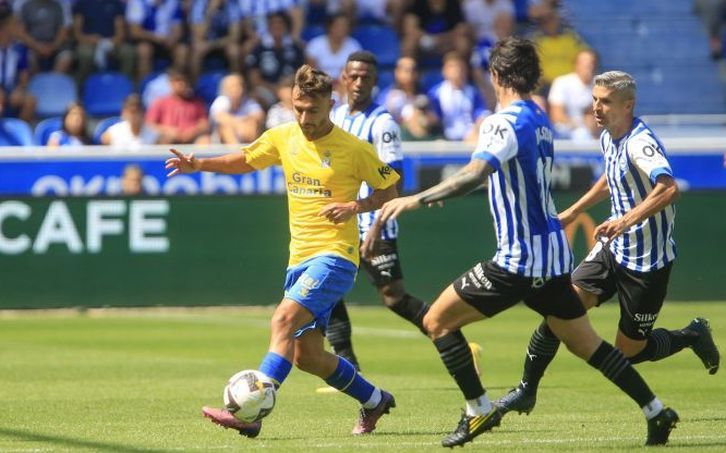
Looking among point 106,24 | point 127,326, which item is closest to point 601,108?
point 127,326

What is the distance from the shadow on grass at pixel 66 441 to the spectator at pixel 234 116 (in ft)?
37.8

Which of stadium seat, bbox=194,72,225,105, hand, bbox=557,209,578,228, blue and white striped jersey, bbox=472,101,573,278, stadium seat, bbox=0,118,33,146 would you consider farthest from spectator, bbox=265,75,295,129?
blue and white striped jersey, bbox=472,101,573,278

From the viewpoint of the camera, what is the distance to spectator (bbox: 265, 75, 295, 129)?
66.7 ft

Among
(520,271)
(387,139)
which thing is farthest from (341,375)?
(387,139)

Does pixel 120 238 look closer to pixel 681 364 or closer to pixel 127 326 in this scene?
pixel 127 326

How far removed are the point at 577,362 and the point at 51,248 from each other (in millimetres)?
7352

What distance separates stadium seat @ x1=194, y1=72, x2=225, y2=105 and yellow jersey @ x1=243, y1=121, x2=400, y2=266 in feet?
45.3

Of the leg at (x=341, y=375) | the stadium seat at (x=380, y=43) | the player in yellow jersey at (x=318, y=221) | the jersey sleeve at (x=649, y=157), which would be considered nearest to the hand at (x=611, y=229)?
the jersey sleeve at (x=649, y=157)

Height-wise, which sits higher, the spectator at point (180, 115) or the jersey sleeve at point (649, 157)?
the jersey sleeve at point (649, 157)

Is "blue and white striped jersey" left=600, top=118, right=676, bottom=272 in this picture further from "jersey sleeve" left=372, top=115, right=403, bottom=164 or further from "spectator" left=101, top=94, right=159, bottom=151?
"spectator" left=101, top=94, right=159, bottom=151

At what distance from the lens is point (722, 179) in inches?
816

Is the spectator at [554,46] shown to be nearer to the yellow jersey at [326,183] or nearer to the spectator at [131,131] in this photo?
the spectator at [131,131]

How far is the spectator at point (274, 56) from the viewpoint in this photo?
22.9 meters

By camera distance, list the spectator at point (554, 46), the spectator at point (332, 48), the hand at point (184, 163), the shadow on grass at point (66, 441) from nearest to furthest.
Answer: the shadow on grass at point (66, 441)
the hand at point (184, 163)
the spectator at point (332, 48)
the spectator at point (554, 46)
